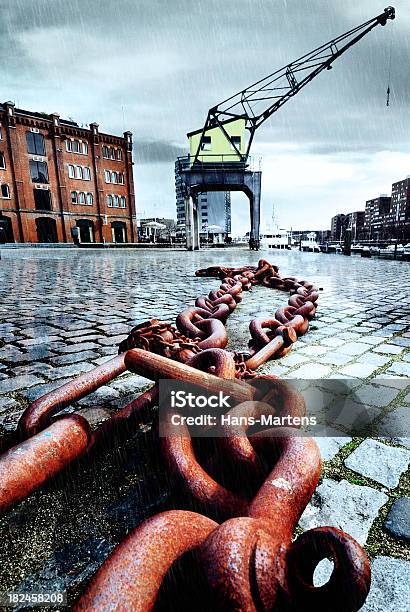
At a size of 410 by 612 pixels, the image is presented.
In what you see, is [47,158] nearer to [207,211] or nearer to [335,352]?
[335,352]

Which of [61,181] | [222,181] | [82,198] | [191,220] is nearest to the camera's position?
[222,181]

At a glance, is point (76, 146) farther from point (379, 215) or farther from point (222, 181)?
point (379, 215)

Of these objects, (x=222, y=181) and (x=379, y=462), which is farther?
(x=222, y=181)

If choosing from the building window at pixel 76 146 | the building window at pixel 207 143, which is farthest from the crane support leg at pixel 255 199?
the building window at pixel 76 146

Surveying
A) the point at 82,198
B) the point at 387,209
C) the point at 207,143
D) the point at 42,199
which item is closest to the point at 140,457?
the point at 42,199

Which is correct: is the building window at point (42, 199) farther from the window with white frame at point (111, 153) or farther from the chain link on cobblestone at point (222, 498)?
the chain link on cobblestone at point (222, 498)

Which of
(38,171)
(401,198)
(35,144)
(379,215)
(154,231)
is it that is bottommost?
(154,231)

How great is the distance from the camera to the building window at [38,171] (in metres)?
34.1

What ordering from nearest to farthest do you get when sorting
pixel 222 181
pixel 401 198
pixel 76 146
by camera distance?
pixel 222 181
pixel 76 146
pixel 401 198

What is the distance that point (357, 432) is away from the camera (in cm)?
167

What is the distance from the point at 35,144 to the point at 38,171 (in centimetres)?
246

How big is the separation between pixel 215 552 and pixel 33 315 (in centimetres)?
420

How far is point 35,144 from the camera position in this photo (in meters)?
34.2

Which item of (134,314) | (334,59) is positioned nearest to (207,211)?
(334,59)
